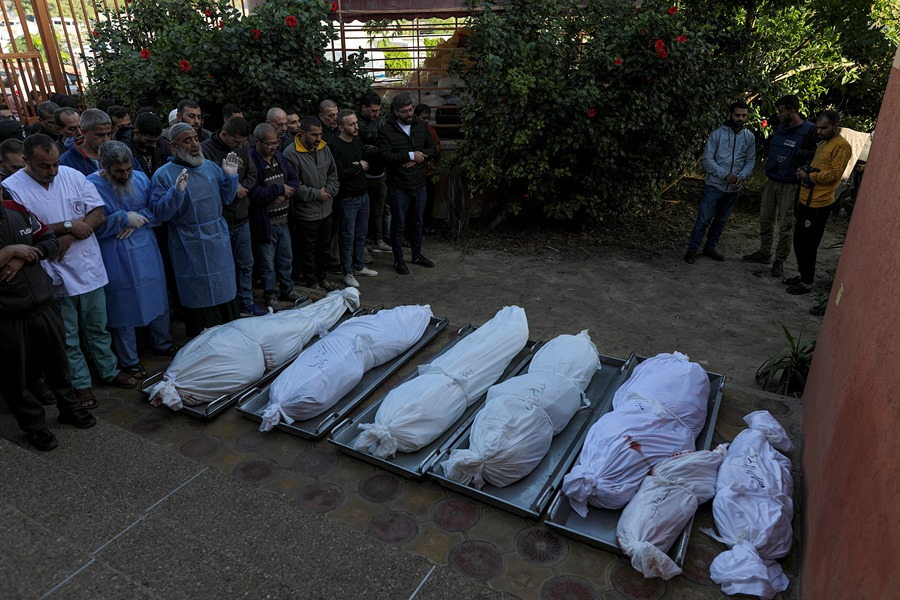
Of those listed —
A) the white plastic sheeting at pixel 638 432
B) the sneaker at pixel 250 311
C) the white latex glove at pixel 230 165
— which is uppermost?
the white latex glove at pixel 230 165

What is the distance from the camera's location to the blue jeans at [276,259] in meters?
5.43


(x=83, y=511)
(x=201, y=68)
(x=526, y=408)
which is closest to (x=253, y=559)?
(x=83, y=511)

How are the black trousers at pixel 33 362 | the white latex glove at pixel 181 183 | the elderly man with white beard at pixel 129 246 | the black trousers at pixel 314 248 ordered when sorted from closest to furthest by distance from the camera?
the black trousers at pixel 33 362 → the elderly man with white beard at pixel 129 246 → the white latex glove at pixel 181 183 → the black trousers at pixel 314 248

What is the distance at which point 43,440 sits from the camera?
3352 millimetres

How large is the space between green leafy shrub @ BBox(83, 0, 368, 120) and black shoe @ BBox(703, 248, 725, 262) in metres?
4.52

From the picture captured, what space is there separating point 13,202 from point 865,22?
9.80m

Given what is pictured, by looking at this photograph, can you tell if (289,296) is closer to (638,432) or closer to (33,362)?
(33,362)

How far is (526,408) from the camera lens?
3469 mm

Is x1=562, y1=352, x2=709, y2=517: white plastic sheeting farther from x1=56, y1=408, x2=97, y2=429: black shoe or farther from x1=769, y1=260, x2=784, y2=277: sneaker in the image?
x1=769, y1=260, x2=784, y2=277: sneaker

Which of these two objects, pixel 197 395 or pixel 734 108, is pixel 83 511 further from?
pixel 734 108

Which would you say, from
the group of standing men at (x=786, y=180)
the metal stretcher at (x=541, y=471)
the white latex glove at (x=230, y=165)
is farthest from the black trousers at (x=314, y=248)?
the group of standing men at (x=786, y=180)

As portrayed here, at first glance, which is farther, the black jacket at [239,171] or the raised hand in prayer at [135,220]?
the black jacket at [239,171]

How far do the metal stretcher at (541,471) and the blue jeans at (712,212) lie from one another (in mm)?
3462

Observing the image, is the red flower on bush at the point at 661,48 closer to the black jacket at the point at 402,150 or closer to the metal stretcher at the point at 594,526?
the black jacket at the point at 402,150
